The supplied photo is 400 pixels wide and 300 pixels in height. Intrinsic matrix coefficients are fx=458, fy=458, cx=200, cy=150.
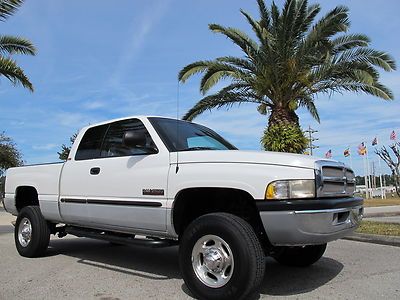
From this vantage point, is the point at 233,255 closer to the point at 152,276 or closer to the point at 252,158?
the point at 252,158

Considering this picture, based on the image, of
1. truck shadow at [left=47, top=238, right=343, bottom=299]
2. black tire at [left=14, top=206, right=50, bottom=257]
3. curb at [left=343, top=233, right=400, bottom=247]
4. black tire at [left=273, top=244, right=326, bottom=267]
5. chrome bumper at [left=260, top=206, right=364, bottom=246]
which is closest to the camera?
chrome bumper at [left=260, top=206, right=364, bottom=246]

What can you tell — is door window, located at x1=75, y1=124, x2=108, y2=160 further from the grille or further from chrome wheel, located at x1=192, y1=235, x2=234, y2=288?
the grille

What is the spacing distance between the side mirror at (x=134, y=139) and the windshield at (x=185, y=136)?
229mm

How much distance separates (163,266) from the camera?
6559 mm

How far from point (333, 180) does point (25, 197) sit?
5.52m

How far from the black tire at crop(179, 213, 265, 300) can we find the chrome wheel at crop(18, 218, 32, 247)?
141 inches

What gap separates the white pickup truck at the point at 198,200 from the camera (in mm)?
4461

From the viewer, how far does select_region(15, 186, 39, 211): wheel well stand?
25.6 ft

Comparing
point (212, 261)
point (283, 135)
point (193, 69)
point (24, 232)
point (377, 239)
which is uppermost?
point (193, 69)

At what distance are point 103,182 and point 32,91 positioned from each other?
41.1ft

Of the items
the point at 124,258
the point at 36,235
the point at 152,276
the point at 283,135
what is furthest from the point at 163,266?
the point at 283,135

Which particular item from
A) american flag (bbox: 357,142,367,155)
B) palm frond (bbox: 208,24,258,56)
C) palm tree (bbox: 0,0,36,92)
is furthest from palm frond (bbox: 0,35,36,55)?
american flag (bbox: 357,142,367,155)

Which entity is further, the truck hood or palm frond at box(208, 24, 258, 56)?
palm frond at box(208, 24, 258, 56)

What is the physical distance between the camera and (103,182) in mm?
6020
